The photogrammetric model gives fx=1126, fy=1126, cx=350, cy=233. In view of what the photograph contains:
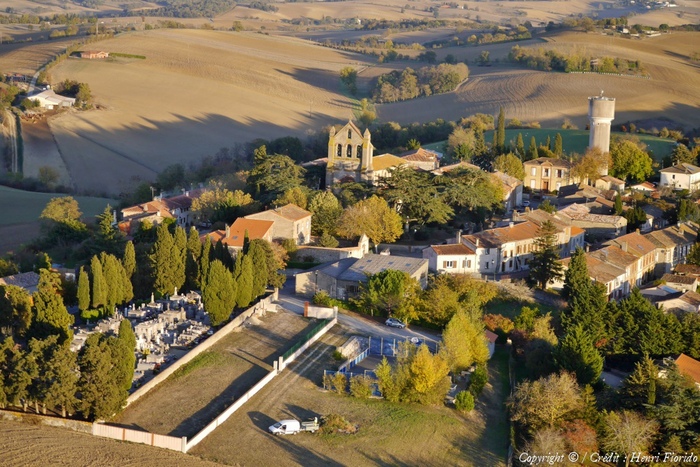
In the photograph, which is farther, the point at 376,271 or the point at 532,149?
the point at 532,149

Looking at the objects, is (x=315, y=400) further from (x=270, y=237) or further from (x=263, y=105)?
(x=263, y=105)

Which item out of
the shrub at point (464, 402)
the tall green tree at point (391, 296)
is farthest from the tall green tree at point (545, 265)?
the shrub at point (464, 402)

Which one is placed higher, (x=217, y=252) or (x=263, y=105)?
(x=217, y=252)

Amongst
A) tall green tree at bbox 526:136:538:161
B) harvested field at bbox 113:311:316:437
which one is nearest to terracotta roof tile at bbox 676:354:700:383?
harvested field at bbox 113:311:316:437

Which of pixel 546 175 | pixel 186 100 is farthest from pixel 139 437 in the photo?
pixel 186 100

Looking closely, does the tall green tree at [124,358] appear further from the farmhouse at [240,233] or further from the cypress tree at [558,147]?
the cypress tree at [558,147]

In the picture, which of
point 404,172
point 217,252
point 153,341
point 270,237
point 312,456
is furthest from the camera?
point 404,172

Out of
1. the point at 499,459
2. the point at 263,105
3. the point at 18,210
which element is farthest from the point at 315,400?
the point at 263,105

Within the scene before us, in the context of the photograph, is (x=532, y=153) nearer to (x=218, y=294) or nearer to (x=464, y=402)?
(x=218, y=294)
